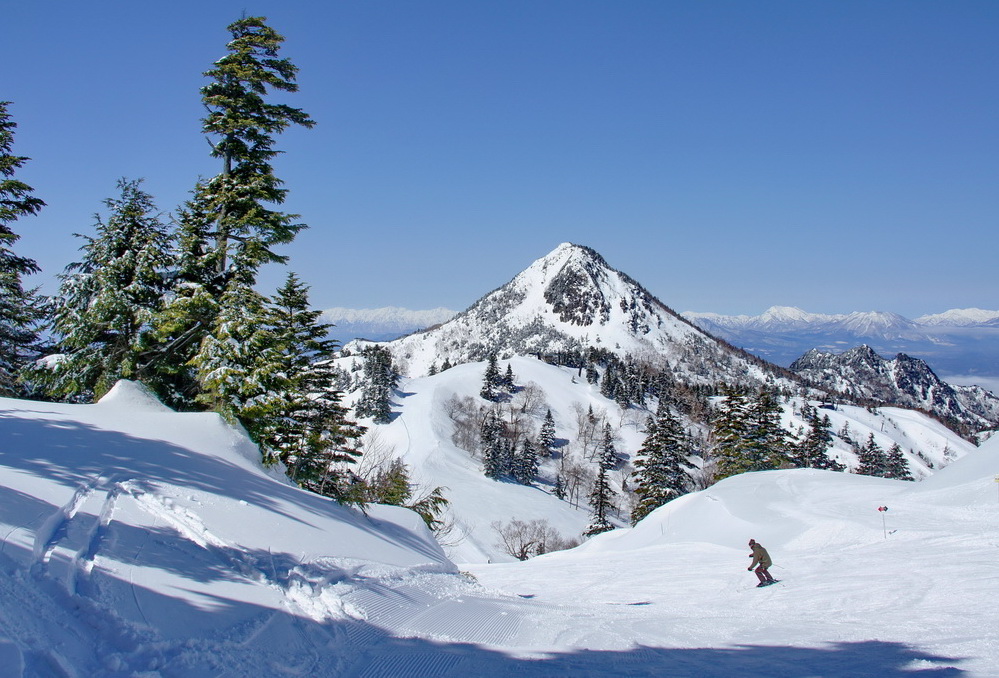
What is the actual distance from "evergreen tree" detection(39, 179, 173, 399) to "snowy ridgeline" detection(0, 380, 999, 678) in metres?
4.97

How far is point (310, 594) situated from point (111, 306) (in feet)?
45.2

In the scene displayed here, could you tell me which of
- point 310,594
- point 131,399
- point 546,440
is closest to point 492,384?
point 546,440

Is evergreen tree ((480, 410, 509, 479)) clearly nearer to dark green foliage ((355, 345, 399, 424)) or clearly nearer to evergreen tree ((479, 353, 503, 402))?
dark green foliage ((355, 345, 399, 424))

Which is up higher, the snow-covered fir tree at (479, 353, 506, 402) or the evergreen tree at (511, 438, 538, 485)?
the snow-covered fir tree at (479, 353, 506, 402)

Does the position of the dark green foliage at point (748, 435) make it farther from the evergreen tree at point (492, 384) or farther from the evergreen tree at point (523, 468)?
the evergreen tree at point (492, 384)

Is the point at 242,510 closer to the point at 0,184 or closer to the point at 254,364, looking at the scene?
the point at 254,364

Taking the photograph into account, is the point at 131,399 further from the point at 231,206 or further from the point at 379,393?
the point at 379,393

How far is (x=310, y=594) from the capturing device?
6.08 meters

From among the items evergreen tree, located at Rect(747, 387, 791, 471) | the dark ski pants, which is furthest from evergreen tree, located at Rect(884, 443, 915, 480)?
the dark ski pants

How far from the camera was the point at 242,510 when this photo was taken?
7.65m

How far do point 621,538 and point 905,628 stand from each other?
2029 centimetres

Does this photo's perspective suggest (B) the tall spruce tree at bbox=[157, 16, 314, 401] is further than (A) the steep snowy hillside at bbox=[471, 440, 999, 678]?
Yes

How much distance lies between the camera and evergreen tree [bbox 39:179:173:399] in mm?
15406

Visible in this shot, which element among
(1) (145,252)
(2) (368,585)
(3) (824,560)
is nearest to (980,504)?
(3) (824,560)
